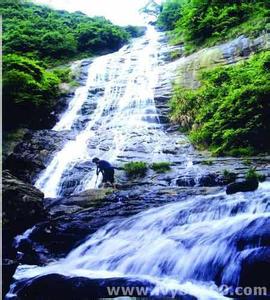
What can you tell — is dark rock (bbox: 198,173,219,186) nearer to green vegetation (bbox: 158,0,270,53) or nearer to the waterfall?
the waterfall

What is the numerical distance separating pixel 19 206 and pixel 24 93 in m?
A: 9.34

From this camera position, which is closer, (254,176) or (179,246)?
(179,246)

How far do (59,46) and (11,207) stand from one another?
1818 cm

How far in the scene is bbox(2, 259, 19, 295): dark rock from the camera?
7.23m

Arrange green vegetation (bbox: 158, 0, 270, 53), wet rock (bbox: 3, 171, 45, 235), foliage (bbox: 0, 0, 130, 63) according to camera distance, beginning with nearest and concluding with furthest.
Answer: wet rock (bbox: 3, 171, 45, 235) → green vegetation (bbox: 158, 0, 270, 53) → foliage (bbox: 0, 0, 130, 63)

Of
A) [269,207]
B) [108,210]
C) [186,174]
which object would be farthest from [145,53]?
[269,207]

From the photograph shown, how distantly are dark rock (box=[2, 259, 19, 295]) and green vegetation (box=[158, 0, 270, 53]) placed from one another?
14.6 metres

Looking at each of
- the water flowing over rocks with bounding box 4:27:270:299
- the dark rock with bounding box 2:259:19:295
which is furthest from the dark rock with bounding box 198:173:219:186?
the dark rock with bounding box 2:259:19:295

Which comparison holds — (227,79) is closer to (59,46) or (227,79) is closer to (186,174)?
(186,174)

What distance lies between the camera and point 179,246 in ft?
23.6

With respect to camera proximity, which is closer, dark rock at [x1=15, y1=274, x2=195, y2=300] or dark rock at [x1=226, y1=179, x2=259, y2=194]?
dark rock at [x1=15, y1=274, x2=195, y2=300]

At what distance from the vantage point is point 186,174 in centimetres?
1189

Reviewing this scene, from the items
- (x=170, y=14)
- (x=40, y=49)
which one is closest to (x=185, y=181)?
(x=40, y=49)

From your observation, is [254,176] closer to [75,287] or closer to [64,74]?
[75,287]
